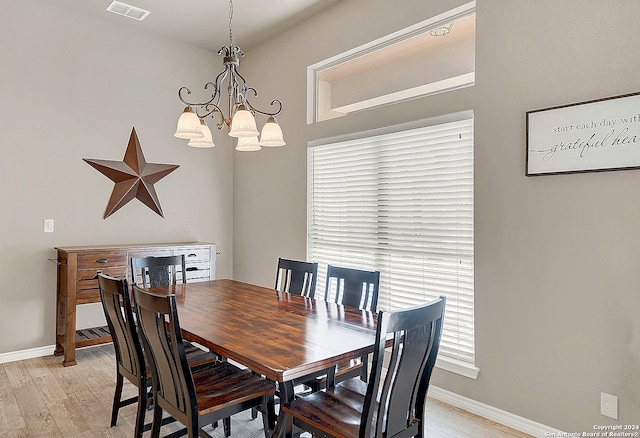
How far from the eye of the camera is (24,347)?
3.84m

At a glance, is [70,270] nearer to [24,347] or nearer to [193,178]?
[24,347]

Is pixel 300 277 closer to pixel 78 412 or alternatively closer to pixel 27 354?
pixel 78 412

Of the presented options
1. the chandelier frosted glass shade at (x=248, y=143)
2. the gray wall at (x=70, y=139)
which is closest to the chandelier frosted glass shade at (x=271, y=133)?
the chandelier frosted glass shade at (x=248, y=143)

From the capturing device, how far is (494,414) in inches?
107

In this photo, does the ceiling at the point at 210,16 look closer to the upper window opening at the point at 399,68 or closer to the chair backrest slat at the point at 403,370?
the upper window opening at the point at 399,68

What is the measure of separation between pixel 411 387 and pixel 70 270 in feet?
10.3

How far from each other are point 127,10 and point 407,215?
3.21 meters

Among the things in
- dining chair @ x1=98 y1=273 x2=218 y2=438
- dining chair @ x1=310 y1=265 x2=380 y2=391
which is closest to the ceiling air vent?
dining chair @ x1=98 y1=273 x2=218 y2=438

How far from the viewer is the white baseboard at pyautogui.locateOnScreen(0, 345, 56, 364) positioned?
12.3ft

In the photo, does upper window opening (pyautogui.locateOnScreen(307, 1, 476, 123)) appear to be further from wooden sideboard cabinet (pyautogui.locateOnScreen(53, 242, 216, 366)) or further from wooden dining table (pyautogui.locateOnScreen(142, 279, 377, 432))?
wooden sideboard cabinet (pyautogui.locateOnScreen(53, 242, 216, 366))

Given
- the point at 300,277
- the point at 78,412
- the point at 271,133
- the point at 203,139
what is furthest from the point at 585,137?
the point at 78,412

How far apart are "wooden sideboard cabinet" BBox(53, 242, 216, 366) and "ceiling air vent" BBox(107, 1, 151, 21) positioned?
86.9 inches

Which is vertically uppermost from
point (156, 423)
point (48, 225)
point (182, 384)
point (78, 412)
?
point (48, 225)

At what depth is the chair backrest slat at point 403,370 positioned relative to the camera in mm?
1593
